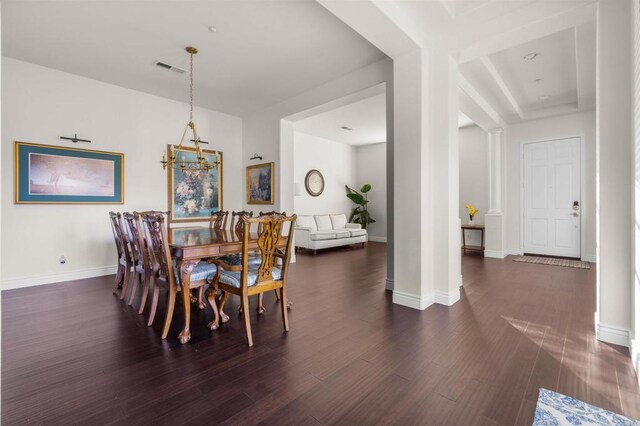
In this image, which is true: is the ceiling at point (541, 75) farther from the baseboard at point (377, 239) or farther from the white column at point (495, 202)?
the baseboard at point (377, 239)

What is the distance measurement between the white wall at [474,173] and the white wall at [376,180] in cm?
216

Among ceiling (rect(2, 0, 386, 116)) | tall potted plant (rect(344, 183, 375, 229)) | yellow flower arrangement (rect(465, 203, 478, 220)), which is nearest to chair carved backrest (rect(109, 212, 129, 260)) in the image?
ceiling (rect(2, 0, 386, 116))

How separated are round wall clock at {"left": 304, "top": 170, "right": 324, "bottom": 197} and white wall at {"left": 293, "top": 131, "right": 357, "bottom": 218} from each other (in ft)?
0.32

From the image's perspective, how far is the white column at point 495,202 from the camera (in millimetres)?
6281

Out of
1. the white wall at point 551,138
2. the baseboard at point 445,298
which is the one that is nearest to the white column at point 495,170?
the white wall at point 551,138

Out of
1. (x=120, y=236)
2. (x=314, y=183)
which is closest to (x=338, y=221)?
(x=314, y=183)

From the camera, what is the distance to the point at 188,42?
3672 mm

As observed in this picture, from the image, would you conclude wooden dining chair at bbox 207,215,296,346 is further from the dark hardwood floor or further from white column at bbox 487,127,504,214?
white column at bbox 487,127,504,214

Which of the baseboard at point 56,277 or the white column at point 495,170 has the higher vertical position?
the white column at point 495,170

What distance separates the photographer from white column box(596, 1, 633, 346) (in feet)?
7.57

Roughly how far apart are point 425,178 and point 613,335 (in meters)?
1.96

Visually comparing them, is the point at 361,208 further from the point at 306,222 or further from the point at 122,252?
the point at 122,252

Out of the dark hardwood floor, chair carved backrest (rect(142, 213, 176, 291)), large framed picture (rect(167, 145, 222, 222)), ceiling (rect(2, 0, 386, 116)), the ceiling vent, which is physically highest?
ceiling (rect(2, 0, 386, 116))

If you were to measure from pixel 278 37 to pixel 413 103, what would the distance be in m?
1.74
